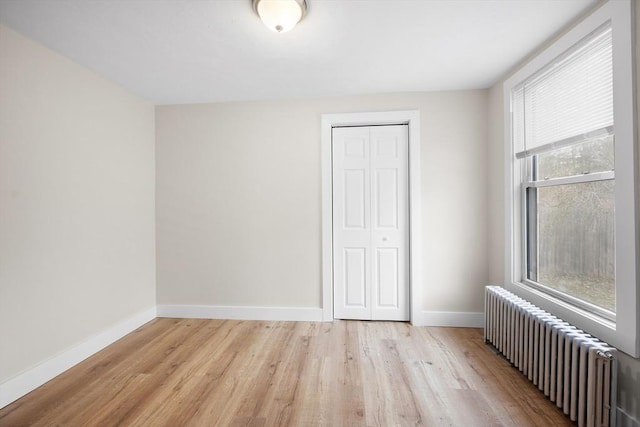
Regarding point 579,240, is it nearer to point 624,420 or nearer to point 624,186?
point 624,186

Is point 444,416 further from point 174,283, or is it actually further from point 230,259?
point 174,283

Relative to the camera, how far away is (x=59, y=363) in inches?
85.2

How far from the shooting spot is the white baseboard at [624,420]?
1453mm

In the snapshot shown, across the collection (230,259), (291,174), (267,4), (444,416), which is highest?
(267,4)

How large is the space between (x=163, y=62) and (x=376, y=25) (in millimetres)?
1782

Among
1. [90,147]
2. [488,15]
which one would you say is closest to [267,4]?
[488,15]

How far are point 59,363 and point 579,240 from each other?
4011mm

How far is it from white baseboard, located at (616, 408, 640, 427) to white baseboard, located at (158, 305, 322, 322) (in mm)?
2312

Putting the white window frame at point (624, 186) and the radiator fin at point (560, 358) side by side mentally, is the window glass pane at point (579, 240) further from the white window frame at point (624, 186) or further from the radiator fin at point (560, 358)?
the radiator fin at point (560, 358)

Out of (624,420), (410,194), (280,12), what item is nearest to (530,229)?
(410,194)

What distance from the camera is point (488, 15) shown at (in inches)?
70.0

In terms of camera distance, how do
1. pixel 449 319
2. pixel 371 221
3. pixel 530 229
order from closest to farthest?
pixel 530 229, pixel 449 319, pixel 371 221

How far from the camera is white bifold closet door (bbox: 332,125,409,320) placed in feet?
10.2

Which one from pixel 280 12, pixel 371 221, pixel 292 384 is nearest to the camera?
pixel 280 12
